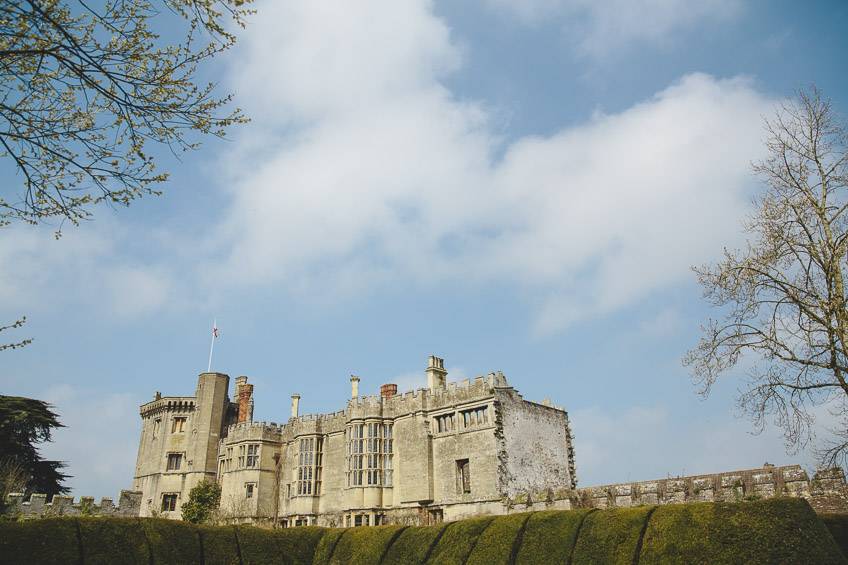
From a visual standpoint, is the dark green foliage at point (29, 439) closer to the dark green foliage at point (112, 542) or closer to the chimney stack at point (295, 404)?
the chimney stack at point (295, 404)

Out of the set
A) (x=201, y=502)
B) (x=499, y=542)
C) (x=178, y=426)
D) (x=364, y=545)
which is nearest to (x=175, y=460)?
(x=178, y=426)

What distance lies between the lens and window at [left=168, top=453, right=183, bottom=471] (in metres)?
47.2

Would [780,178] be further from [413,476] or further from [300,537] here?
[413,476]

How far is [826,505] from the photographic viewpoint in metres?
19.0

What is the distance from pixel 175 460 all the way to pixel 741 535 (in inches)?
1726

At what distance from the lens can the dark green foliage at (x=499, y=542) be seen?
1741 cm

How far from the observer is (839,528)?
50.4ft

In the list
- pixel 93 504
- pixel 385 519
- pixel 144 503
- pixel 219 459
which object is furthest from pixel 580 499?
pixel 144 503

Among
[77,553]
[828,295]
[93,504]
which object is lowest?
[77,553]

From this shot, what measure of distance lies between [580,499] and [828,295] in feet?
46.7

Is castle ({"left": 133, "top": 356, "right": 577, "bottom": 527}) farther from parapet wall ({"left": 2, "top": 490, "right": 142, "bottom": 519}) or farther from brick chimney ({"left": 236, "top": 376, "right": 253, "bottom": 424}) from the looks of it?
parapet wall ({"left": 2, "top": 490, "right": 142, "bottom": 519})

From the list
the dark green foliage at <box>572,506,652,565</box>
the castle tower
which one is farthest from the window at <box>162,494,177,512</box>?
the dark green foliage at <box>572,506,652,565</box>

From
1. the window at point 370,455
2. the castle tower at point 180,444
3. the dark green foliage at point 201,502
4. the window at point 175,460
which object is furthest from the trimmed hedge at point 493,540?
the window at point 175,460

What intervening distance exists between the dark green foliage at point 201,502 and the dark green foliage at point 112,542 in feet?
85.7
